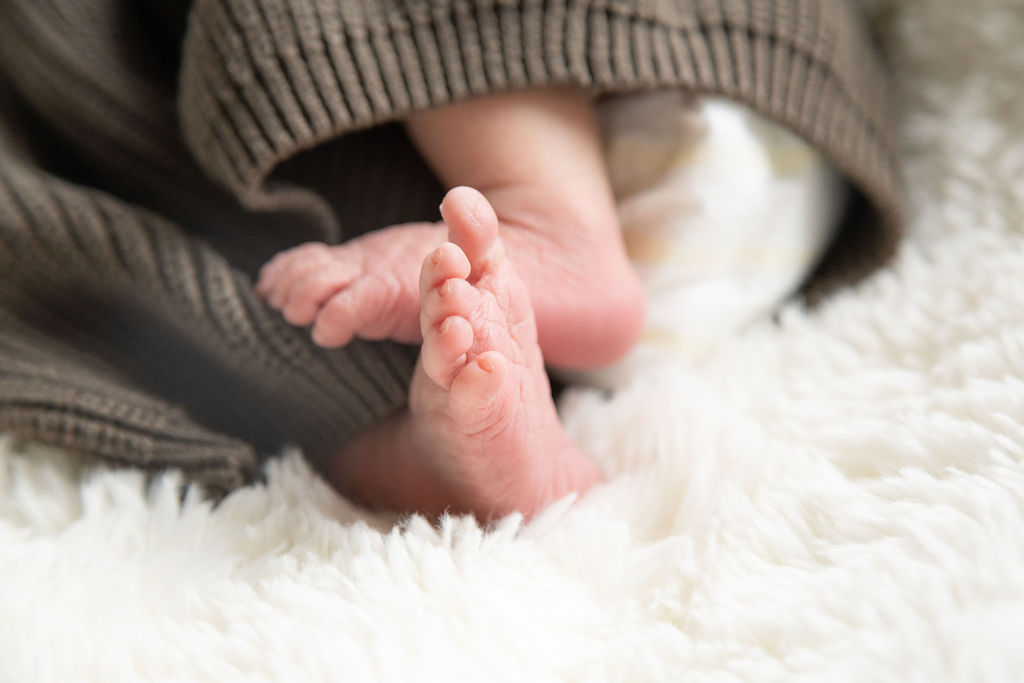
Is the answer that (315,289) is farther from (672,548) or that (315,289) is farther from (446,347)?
(672,548)

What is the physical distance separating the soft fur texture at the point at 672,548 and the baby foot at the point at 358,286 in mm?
124

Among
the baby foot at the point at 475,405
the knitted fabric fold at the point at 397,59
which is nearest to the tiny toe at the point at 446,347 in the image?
the baby foot at the point at 475,405

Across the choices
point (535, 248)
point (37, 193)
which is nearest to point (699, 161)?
point (535, 248)

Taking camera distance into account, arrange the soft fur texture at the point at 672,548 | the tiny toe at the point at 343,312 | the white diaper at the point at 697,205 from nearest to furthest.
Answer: the soft fur texture at the point at 672,548 → the tiny toe at the point at 343,312 → the white diaper at the point at 697,205

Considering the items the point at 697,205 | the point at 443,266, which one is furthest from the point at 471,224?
the point at 697,205

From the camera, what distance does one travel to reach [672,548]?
0.46 m

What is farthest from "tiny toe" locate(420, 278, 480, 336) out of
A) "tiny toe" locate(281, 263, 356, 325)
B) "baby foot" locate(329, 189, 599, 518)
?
"tiny toe" locate(281, 263, 356, 325)

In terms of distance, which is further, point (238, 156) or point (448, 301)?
point (238, 156)

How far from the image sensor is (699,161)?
0.62 m

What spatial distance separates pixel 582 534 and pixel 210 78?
0.39 m

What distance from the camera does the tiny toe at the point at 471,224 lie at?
422 mm

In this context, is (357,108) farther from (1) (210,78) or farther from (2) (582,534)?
(2) (582,534)

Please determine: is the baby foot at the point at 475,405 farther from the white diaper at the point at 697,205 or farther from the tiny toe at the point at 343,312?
the white diaper at the point at 697,205

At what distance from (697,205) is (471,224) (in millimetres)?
262
